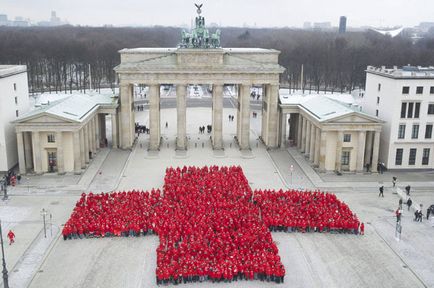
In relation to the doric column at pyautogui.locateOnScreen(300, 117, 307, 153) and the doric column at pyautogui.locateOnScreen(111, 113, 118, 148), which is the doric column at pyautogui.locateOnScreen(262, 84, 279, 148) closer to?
the doric column at pyautogui.locateOnScreen(300, 117, 307, 153)

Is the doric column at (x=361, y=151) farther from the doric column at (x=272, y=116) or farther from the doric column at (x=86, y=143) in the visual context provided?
the doric column at (x=86, y=143)

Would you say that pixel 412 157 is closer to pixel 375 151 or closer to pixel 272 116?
pixel 375 151

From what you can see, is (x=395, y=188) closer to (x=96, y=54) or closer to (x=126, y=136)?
(x=126, y=136)

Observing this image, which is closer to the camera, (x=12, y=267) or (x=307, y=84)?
(x=12, y=267)

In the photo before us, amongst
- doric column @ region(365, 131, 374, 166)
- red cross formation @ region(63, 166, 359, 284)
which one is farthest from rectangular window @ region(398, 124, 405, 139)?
red cross formation @ region(63, 166, 359, 284)

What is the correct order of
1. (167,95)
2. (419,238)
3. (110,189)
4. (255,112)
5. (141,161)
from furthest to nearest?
1. (167,95)
2. (255,112)
3. (141,161)
4. (110,189)
5. (419,238)

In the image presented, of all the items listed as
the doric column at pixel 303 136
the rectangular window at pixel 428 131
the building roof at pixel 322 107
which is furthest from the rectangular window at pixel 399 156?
the doric column at pixel 303 136

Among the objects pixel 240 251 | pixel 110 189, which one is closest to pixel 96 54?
pixel 110 189
